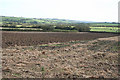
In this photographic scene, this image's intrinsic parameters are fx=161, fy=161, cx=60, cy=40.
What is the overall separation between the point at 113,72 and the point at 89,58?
4452 millimetres

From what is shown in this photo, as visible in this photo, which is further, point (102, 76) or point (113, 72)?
point (113, 72)

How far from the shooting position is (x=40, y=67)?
12.7m

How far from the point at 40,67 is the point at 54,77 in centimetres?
255

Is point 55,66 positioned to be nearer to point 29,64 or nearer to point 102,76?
point 29,64

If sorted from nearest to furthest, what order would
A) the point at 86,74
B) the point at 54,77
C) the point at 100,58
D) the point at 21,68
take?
the point at 54,77 → the point at 86,74 → the point at 21,68 → the point at 100,58

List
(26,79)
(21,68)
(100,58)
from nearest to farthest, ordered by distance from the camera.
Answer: (26,79) < (21,68) < (100,58)

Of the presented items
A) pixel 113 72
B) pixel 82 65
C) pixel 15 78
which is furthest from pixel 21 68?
pixel 113 72

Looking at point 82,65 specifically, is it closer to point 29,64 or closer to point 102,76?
point 102,76

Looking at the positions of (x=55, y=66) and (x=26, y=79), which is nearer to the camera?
(x=26, y=79)

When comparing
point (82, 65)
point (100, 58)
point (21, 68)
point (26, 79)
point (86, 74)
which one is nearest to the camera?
point (26, 79)

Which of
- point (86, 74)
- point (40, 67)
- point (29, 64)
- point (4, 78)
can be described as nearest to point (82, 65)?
point (86, 74)

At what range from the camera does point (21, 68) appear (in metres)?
12.5

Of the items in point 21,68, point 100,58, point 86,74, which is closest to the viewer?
point 86,74

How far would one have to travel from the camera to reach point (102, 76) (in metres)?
10.8
